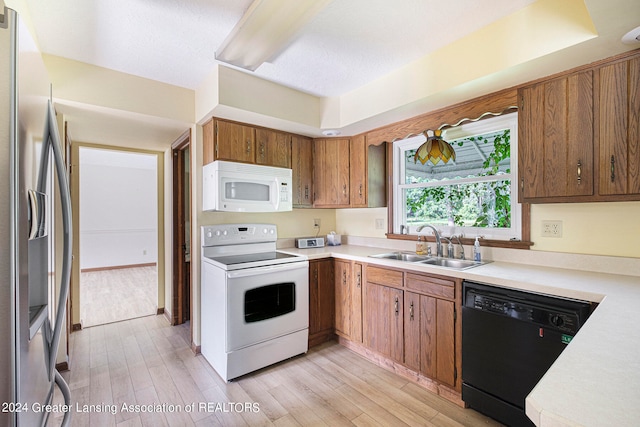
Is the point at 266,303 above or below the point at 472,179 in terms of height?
below

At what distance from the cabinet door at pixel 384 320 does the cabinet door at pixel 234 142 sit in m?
1.62

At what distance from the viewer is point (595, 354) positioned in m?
0.78

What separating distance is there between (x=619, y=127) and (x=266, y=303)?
2.56 m

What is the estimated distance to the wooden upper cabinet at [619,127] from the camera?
1511 mm

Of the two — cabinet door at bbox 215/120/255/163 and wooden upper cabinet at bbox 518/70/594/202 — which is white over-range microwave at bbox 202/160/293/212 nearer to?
cabinet door at bbox 215/120/255/163

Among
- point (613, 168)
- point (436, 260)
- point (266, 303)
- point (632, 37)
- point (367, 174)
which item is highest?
point (632, 37)

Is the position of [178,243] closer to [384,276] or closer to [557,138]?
[384,276]

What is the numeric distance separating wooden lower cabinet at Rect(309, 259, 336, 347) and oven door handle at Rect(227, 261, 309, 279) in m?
0.17

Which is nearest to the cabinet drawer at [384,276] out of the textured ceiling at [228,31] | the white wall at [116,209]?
the textured ceiling at [228,31]

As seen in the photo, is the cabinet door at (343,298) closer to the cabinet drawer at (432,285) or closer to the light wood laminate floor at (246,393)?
the light wood laminate floor at (246,393)

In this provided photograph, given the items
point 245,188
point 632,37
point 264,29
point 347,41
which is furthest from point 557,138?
point 245,188

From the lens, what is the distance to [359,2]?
1.59 metres

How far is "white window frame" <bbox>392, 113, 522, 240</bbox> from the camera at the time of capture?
88.5 inches

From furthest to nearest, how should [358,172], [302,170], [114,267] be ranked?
1. [114,267]
2. [302,170]
3. [358,172]
